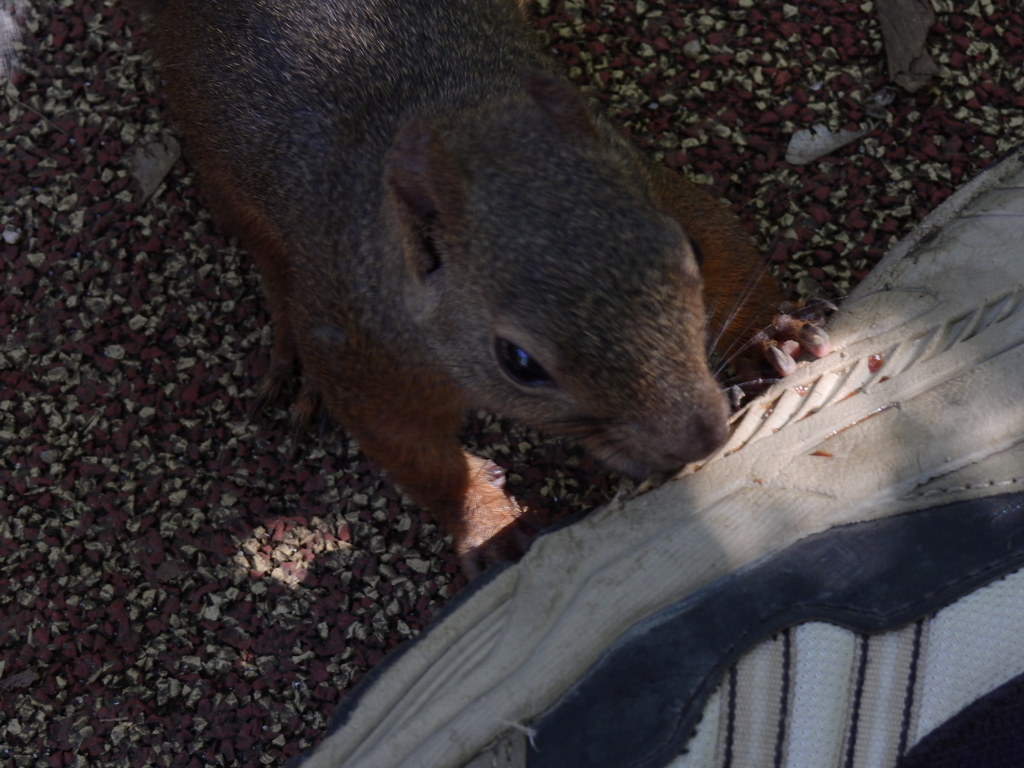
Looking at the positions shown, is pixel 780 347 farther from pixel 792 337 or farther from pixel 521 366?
pixel 521 366

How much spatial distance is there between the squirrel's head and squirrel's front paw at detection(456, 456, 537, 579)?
81 cm

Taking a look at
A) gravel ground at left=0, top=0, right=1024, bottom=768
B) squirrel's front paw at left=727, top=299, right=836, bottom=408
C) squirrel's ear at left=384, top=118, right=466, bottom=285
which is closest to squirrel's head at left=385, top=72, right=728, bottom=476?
squirrel's ear at left=384, top=118, right=466, bottom=285

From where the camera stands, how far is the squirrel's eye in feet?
8.35

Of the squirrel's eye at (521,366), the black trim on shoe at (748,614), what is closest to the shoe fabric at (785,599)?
the black trim on shoe at (748,614)

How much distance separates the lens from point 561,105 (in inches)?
108

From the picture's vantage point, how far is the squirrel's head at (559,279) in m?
2.40

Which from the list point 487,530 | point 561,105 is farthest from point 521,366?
point 487,530

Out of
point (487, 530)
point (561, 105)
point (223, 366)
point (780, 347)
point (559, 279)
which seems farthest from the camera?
point (223, 366)

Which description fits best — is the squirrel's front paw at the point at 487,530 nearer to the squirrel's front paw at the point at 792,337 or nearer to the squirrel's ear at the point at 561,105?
the squirrel's front paw at the point at 792,337

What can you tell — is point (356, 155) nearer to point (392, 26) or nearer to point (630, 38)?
point (392, 26)

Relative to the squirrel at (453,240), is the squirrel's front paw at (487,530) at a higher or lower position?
lower

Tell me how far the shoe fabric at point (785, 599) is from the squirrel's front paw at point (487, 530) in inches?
16.2

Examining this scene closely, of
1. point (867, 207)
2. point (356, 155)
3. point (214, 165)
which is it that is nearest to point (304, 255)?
point (356, 155)

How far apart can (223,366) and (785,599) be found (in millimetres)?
2357
